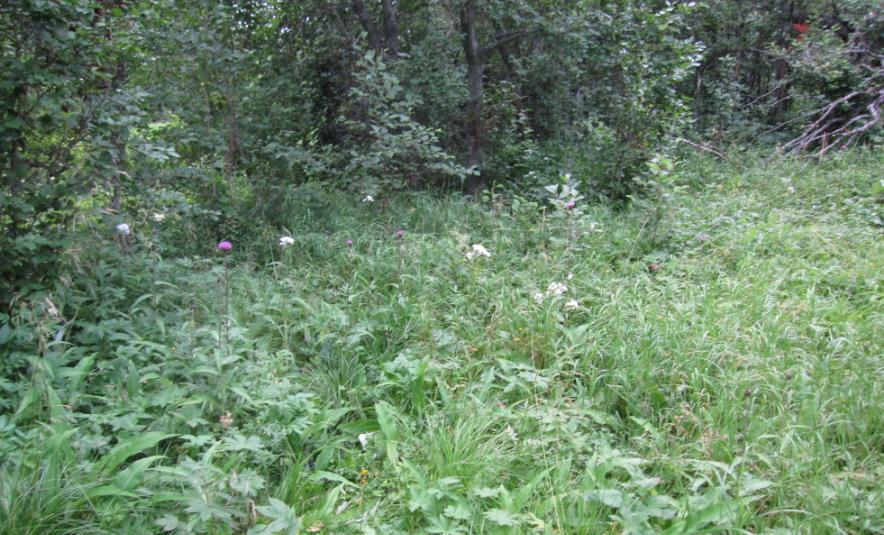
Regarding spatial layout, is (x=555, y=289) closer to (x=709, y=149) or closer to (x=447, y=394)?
(x=447, y=394)

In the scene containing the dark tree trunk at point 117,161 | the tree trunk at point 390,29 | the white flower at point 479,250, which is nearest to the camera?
the dark tree trunk at point 117,161

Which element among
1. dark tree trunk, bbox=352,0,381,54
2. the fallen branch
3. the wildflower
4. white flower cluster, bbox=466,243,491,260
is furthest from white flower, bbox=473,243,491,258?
the fallen branch

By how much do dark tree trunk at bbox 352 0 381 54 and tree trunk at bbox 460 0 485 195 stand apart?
3.58 ft

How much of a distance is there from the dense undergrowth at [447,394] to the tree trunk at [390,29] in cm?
335

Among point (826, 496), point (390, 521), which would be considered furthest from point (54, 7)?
point (826, 496)

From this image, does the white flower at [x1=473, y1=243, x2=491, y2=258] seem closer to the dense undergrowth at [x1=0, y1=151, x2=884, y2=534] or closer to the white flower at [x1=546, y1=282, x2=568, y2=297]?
the dense undergrowth at [x1=0, y1=151, x2=884, y2=534]

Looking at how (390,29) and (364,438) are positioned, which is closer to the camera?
(364,438)

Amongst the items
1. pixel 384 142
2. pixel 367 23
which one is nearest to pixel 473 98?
pixel 367 23

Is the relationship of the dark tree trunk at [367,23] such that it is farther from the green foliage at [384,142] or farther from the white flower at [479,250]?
the white flower at [479,250]

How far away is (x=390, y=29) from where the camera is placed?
7000 mm

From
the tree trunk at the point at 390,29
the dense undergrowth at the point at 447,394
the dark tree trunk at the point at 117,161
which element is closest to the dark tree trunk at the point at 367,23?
the tree trunk at the point at 390,29

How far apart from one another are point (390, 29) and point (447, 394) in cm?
531

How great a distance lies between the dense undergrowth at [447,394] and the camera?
2164mm

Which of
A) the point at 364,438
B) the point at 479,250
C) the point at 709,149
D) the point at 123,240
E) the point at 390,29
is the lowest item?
the point at 709,149
